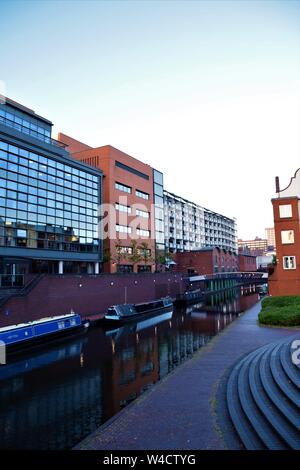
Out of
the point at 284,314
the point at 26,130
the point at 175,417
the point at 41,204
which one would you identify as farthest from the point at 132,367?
the point at 26,130

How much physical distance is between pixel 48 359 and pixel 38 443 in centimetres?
1403

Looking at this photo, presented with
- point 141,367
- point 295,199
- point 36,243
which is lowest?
point 141,367

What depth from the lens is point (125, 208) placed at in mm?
59438

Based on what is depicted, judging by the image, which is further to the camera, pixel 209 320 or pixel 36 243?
pixel 209 320

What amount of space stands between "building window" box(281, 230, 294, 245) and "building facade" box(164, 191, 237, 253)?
5650 centimetres

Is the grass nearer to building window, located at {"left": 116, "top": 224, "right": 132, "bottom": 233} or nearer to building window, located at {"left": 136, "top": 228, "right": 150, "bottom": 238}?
building window, located at {"left": 116, "top": 224, "right": 132, "bottom": 233}

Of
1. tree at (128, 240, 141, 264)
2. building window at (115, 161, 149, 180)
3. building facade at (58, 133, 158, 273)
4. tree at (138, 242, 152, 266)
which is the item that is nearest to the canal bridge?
tree at (138, 242, 152, 266)

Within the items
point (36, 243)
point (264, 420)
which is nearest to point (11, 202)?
point (36, 243)

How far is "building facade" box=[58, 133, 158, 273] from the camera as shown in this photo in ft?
180

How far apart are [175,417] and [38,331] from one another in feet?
70.1

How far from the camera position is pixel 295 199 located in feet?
122

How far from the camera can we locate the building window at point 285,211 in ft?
123
